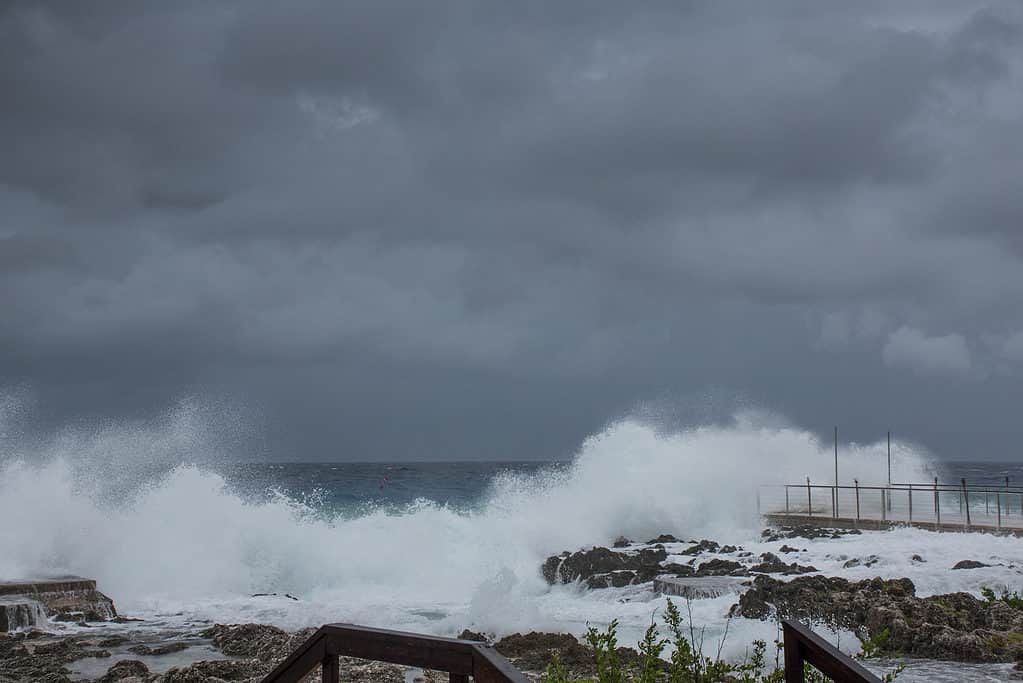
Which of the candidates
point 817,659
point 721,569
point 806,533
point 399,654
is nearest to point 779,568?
point 721,569

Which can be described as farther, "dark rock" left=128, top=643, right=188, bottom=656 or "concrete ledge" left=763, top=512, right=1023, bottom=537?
"concrete ledge" left=763, top=512, right=1023, bottom=537

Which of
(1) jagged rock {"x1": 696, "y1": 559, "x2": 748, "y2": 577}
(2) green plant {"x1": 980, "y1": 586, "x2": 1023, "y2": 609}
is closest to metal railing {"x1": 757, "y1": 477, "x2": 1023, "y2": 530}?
(1) jagged rock {"x1": 696, "y1": 559, "x2": 748, "y2": 577}

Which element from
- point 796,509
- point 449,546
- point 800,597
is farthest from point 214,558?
point 796,509

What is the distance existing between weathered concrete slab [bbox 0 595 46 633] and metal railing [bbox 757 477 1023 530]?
867 inches

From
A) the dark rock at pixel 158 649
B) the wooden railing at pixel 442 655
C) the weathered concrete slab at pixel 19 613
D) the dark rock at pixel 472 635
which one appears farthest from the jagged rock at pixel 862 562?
the wooden railing at pixel 442 655

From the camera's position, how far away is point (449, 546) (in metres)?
29.0

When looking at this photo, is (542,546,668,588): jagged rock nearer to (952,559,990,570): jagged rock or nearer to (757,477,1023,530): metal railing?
(952,559,990,570): jagged rock

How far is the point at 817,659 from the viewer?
3578 millimetres

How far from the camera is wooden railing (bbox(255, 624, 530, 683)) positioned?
2.89 m

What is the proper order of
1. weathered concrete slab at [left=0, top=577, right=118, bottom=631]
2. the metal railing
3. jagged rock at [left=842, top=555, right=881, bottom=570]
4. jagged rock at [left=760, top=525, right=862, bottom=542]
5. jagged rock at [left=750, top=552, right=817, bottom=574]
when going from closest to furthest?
weathered concrete slab at [left=0, top=577, right=118, bottom=631] → jagged rock at [left=750, top=552, right=817, bottom=574] → jagged rock at [left=842, top=555, right=881, bottom=570] → jagged rock at [left=760, top=525, right=862, bottom=542] → the metal railing

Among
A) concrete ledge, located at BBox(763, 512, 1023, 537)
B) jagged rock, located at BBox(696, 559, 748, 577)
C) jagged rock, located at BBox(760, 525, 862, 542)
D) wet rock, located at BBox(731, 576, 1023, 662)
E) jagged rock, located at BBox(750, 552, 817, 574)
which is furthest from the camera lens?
jagged rock, located at BBox(760, 525, 862, 542)

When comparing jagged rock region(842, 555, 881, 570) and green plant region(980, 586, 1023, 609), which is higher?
jagged rock region(842, 555, 881, 570)

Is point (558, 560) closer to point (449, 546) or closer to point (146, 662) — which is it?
point (449, 546)

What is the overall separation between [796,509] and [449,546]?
14870 mm
